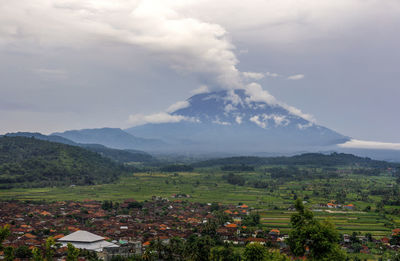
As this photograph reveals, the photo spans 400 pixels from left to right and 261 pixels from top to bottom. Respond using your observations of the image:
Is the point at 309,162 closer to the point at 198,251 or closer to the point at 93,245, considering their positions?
the point at 198,251

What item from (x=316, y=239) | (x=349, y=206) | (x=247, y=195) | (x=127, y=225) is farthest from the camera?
(x=247, y=195)

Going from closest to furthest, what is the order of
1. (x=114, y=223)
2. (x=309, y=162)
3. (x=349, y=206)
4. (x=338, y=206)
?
(x=114, y=223), (x=349, y=206), (x=338, y=206), (x=309, y=162)

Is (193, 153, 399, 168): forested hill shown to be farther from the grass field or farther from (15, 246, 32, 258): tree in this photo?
(15, 246, 32, 258): tree

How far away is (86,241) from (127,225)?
11253 mm

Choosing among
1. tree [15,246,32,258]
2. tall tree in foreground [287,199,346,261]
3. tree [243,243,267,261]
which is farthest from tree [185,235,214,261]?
tree [15,246,32,258]

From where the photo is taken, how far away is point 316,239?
29203 millimetres

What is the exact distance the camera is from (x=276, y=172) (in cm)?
12556

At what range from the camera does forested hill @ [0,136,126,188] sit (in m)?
93.4

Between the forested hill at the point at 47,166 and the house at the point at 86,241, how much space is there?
52717 mm

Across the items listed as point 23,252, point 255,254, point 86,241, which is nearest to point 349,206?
point 255,254

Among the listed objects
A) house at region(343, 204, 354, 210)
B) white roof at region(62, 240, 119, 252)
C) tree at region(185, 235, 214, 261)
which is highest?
tree at region(185, 235, 214, 261)

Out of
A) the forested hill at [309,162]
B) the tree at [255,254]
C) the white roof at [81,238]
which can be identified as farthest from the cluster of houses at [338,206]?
the forested hill at [309,162]

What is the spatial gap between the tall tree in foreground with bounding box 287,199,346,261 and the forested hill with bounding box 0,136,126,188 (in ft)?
250

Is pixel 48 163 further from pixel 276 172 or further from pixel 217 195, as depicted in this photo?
pixel 276 172
